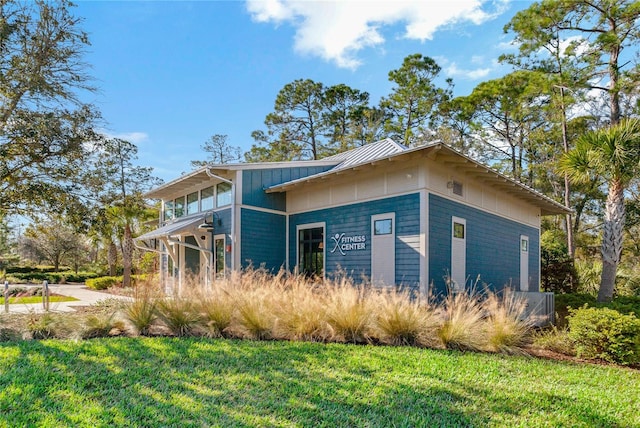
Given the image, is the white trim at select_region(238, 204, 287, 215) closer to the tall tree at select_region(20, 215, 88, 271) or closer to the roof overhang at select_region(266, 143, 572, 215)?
the roof overhang at select_region(266, 143, 572, 215)

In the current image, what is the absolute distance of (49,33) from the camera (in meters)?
8.37

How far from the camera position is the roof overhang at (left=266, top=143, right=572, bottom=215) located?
Answer: 8109 mm

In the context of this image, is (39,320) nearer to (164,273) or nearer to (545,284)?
(164,273)

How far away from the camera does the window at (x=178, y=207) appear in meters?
14.5

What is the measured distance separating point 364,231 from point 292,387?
6.15m

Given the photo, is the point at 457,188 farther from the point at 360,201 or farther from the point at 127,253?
the point at 127,253

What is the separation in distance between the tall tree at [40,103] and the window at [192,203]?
4.66 meters

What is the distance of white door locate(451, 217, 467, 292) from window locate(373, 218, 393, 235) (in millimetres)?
1667

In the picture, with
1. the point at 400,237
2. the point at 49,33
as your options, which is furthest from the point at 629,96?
the point at 49,33

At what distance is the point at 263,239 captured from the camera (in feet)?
37.3

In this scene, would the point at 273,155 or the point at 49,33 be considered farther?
the point at 273,155

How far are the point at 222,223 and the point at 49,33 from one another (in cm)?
623

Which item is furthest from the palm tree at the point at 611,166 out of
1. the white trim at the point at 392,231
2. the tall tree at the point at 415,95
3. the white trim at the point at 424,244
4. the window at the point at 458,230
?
the tall tree at the point at 415,95

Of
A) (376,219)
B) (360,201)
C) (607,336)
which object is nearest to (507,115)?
(360,201)
